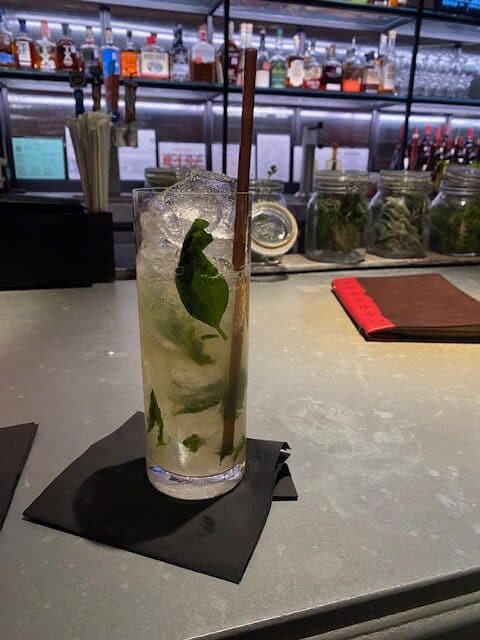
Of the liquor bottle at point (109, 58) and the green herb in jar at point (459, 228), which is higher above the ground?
the liquor bottle at point (109, 58)

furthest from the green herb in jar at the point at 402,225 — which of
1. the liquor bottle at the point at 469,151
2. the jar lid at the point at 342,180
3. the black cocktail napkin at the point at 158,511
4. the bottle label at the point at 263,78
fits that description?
the liquor bottle at the point at 469,151

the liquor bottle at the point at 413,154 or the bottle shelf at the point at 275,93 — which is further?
the liquor bottle at the point at 413,154

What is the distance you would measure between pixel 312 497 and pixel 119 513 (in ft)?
0.60

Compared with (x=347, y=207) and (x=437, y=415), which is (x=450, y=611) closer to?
(x=437, y=415)

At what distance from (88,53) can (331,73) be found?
1290 millimetres

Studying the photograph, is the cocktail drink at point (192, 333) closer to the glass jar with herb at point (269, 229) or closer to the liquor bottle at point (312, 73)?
the glass jar with herb at point (269, 229)

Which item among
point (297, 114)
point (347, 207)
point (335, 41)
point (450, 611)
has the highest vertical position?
point (335, 41)

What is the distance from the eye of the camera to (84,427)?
64 centimetres

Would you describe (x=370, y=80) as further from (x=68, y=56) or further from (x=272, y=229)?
(x=272, y=229)

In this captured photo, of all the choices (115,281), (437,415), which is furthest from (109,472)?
(115,281)

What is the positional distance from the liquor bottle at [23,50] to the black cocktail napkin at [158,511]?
2532mm

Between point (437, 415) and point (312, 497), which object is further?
point (437, 415)

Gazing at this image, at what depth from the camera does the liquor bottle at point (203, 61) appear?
2.69 metres

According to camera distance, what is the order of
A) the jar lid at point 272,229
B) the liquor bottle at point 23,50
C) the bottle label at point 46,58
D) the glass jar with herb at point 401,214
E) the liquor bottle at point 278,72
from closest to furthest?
1. the jar lid at point 272,229
2. the glass jar with herb at point 401,214
3. the liquor bottle at point 23,50
4. the bottle label at point 46,58
5. the liquor bottle at point 278,72
